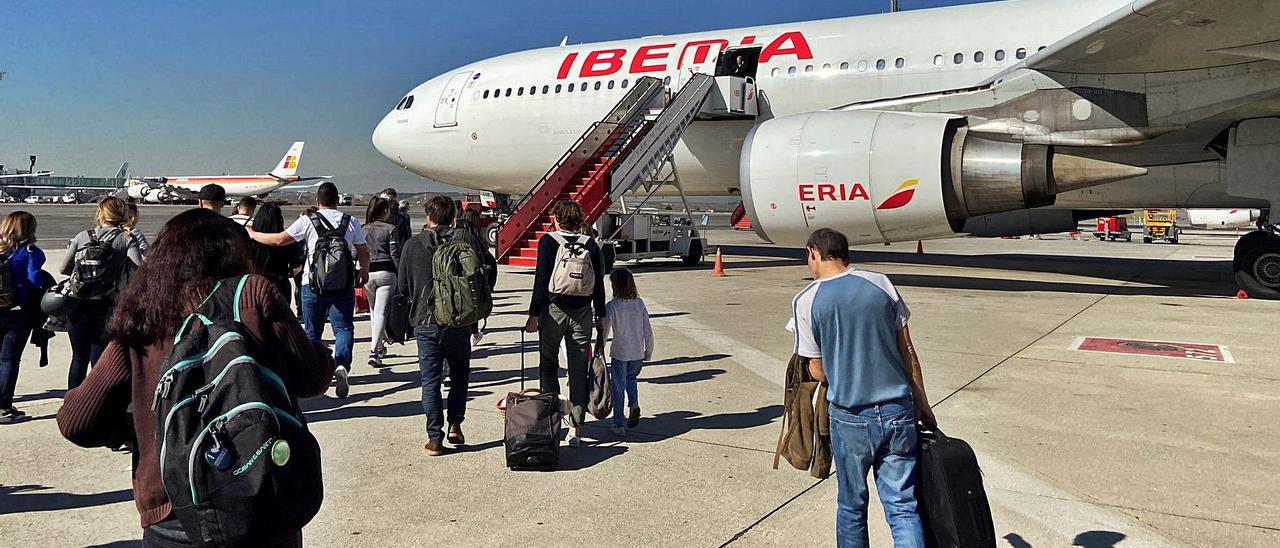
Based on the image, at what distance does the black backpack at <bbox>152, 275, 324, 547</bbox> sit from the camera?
1.95m

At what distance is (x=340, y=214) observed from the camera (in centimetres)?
662

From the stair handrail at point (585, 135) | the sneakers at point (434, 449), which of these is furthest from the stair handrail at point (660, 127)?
the sneakers at point (434, 449)

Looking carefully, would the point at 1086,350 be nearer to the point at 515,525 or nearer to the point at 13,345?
the point at 515,525

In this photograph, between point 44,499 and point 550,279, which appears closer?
point 44,499

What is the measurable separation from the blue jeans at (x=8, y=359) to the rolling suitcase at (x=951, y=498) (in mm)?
5743

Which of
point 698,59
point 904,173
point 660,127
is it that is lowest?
point 904,173

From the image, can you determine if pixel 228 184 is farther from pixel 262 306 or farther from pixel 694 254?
pixel 262 306

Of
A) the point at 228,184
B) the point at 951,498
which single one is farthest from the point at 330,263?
the point at 228,184

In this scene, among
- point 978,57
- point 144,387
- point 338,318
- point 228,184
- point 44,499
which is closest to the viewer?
point 144,387

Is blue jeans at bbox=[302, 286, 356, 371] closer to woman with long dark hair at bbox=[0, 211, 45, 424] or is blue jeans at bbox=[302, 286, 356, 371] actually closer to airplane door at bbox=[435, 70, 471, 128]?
woman with long dark hair at bbox=[0, 211, 45, 424]

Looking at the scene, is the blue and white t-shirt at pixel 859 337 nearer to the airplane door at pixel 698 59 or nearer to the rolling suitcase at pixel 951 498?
the rolling suitcase at pixel 951 498

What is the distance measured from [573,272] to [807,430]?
2.17 metres

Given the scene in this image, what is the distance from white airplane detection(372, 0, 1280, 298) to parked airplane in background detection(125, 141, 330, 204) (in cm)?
7052

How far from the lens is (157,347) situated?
2.27m
